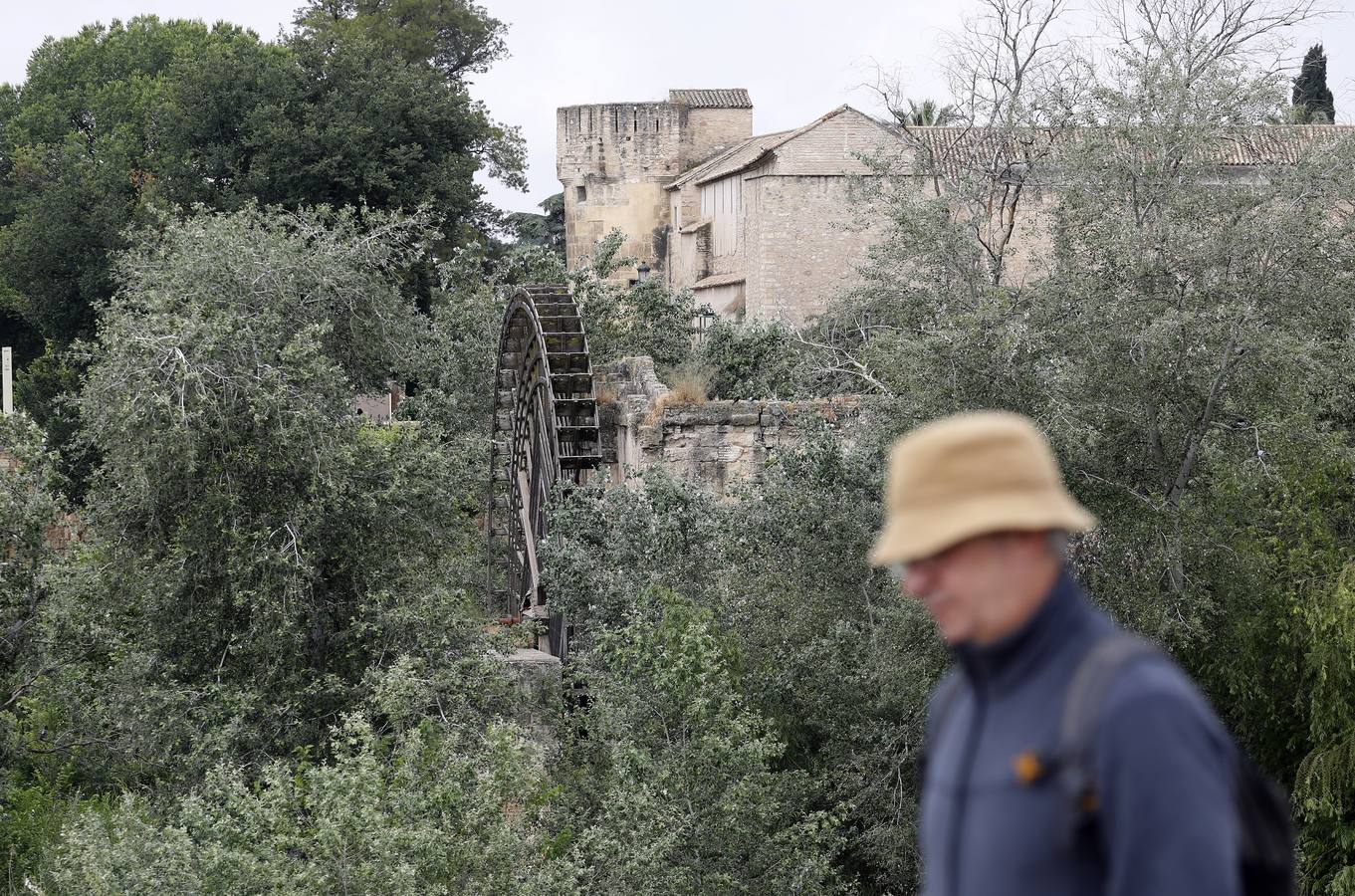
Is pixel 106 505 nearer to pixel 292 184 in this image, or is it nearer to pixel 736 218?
pixel 292 184

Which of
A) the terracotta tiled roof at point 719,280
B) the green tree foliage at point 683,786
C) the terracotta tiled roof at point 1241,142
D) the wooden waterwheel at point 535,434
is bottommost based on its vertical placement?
the green tree foliage at point 683,786

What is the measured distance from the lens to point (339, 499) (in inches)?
436

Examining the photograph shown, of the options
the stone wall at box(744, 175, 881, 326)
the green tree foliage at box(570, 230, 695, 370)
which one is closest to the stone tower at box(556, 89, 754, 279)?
the stone wall at box(744, 175, 881, 326)

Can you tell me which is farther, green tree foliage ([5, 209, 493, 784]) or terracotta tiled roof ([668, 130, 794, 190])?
terracotta tiled roof ([668, 130, 794, 190])

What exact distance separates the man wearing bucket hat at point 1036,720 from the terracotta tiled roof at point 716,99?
157ft

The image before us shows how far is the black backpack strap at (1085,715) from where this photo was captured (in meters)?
1.74

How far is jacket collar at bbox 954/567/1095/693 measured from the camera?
1.86m

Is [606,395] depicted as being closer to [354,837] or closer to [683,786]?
[683,786]

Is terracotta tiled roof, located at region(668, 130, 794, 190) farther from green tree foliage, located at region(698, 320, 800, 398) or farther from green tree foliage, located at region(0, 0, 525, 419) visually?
green tree foliage, located at region(698, 320, 800, 398)

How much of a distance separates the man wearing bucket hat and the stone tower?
153 feet

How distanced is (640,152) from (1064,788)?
157 feet

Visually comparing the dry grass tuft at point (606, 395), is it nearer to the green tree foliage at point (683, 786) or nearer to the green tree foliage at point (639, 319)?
the green tree foliage at point (639, 319)

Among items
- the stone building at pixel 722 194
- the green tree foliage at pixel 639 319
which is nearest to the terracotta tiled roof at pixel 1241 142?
the green tree foliage at pixel 639 319

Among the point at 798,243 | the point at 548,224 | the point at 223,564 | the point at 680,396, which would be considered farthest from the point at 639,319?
the point at 548,224
